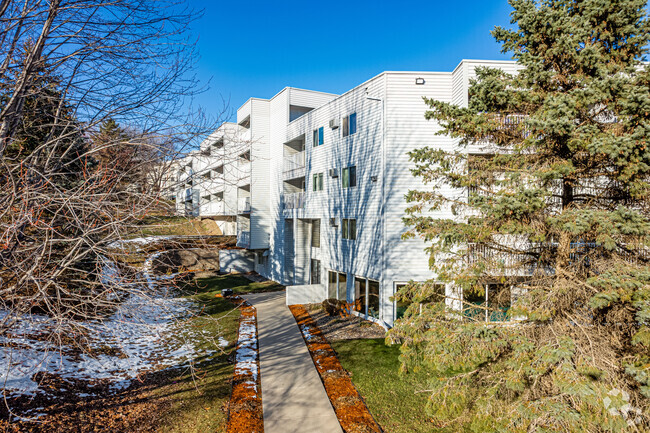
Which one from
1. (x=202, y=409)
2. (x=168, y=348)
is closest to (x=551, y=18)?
(x=202, y=409)

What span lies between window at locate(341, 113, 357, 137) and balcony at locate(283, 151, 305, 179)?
4847 mm

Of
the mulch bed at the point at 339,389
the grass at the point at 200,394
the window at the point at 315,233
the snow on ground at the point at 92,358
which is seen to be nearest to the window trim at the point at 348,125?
the window at the point at 315,233

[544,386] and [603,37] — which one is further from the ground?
[603,37]

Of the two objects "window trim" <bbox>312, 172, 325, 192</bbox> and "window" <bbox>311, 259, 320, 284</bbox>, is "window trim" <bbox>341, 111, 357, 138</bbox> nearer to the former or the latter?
"window trim" <bbox>312, 172, 325, 192</bbox>

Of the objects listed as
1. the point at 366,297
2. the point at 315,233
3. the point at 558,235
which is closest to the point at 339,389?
the point at 558,235

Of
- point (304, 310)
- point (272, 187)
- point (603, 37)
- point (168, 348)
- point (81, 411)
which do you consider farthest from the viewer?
point (272, 187)

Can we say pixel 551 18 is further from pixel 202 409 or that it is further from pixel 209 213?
pixel 209 213

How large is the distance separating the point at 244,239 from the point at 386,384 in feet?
66.1

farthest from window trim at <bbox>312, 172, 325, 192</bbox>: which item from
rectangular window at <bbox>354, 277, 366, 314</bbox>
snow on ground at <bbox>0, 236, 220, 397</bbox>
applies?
snow on ground at <bbox>0, 236, 220, 397</bbox>

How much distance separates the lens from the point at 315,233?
2227 centimetres

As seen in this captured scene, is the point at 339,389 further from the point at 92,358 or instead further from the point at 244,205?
the point at 244,205

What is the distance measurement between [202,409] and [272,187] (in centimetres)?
1924

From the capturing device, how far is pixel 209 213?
33594 millimetres

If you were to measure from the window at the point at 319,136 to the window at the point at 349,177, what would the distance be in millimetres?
3086
